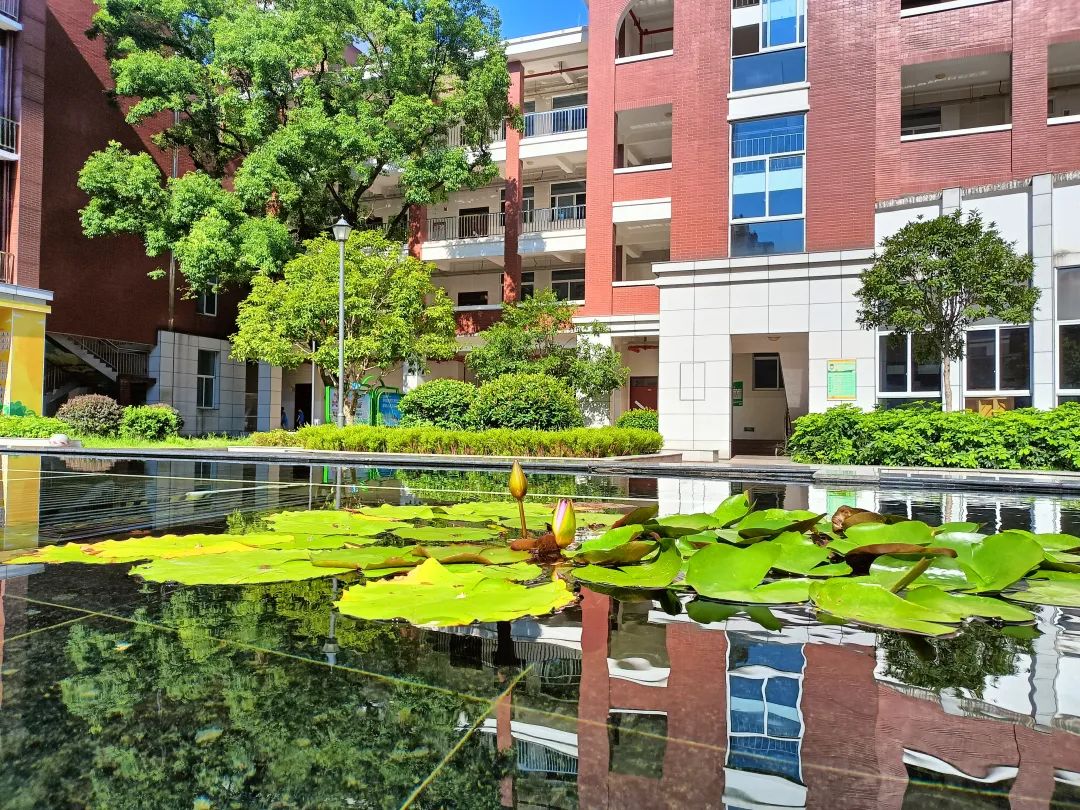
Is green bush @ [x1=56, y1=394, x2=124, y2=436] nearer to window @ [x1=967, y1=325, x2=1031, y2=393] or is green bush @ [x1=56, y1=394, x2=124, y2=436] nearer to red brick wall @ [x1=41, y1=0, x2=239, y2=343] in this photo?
red brick wall @ [x1=41, y1=0, x2=239, y2=343]

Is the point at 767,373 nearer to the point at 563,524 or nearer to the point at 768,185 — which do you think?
the point at 768,185

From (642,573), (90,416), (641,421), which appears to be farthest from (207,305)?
(642,573)

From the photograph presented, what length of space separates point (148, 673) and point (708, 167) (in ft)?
61.5

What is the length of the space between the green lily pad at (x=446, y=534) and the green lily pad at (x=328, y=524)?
17 centimetres

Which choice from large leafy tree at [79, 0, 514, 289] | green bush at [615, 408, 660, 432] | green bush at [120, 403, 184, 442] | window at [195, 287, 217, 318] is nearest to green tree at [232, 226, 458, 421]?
large leafy tree at [79, 0, 514, 289]

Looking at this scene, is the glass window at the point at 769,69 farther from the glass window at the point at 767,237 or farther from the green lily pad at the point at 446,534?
the green lily pad at the point at 446,534

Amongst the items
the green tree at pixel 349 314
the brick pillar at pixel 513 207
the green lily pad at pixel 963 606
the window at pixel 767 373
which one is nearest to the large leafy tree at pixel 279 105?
the green tree at pixel 349 314

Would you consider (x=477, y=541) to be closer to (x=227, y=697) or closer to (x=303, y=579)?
(x=303, y=579)

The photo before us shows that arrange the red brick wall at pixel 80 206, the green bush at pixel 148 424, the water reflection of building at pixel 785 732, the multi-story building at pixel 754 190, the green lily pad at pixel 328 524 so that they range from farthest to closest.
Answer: the red brick wall at pixel 80 206 → the green bush at pixel 148 424 → the multi-story building at pixel 754 190 → the green lily pad at pixel 328 524 → the water reflection of building at pixel 785 732

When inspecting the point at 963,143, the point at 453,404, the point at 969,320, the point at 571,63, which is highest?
the point at 571,63

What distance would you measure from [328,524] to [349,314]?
15.5 m

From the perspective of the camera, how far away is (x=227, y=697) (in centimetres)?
149

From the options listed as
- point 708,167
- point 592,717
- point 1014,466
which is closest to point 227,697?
point 592,717

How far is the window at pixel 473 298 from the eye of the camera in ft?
92.9
